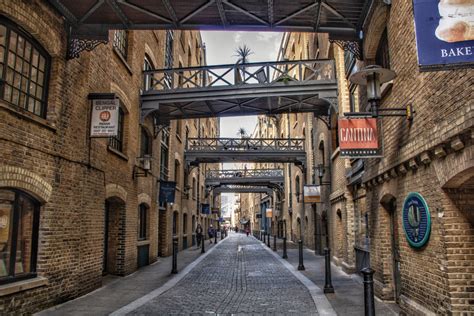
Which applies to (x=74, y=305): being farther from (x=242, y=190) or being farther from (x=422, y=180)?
(x=242, y=190)

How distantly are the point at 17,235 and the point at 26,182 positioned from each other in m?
0.99

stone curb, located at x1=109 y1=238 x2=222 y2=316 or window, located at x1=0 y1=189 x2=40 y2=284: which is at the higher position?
window, located at x1=0 y1=189 x2=40 y2=284

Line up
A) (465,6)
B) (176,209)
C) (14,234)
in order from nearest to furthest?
(465,6) → (14,234) → (176,209)

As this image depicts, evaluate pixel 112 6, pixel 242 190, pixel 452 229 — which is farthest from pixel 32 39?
pixel 242 190

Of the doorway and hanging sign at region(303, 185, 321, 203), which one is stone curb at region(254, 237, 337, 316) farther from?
hanging sign at region(303, 185, 321, 203)

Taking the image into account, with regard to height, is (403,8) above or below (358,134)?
above

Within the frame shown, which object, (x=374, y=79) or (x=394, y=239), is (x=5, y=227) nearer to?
(x=374, y=79)

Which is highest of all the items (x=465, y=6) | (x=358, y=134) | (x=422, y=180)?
(x=465, y=6)

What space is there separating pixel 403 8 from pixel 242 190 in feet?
128

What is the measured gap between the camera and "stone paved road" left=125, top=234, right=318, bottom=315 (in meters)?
7.49

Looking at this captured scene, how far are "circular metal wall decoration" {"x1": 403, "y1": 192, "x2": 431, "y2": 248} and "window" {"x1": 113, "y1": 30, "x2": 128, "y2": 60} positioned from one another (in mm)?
8803

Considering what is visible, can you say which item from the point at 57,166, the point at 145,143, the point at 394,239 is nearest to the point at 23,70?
the point at 57,166

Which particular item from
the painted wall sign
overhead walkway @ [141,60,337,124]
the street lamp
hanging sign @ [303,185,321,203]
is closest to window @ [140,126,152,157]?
overhead walkway @ [141,60,337,124]

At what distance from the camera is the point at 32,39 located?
7344mm
